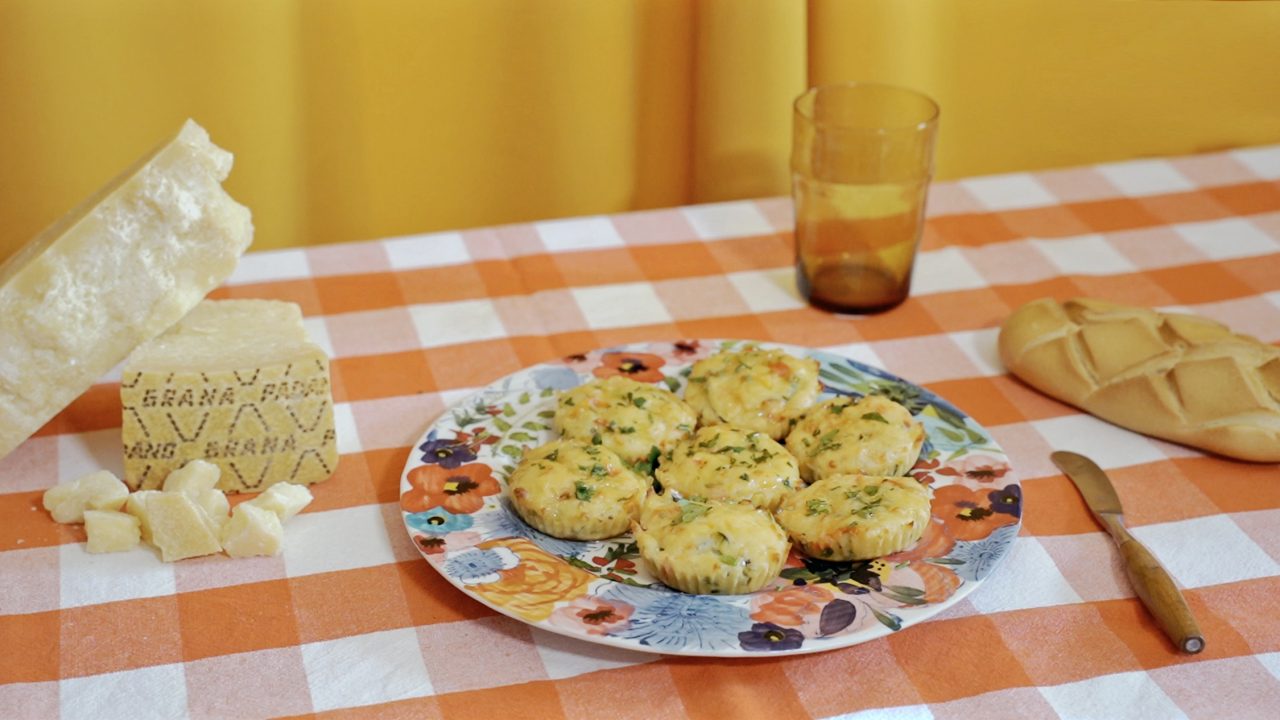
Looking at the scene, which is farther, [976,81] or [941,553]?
[976,81]

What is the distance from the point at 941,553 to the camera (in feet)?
3.90

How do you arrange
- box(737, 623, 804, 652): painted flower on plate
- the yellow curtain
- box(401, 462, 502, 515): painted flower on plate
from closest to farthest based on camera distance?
box(737, 623, 804, 652): painted flower on plate, box(401, 462, 502, 515): painted flower on plate, the yellow curtain

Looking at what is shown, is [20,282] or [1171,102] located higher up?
[20,282]

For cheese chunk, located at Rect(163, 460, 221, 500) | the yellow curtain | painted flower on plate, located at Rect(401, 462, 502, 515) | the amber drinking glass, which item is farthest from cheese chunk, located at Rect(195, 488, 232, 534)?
the yellow curtain

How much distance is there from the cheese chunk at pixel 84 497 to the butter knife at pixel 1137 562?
935 mm

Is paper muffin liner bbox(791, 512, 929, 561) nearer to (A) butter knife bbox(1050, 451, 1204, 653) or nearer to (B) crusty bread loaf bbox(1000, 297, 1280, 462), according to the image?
(A) butter knife bbox(1050, 451, 1204, 653)

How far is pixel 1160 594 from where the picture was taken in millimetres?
1165

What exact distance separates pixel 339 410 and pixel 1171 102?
1960 millimetres

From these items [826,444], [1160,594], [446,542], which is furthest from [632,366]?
[1160,594]

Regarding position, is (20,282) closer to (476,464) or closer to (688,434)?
(476,464)

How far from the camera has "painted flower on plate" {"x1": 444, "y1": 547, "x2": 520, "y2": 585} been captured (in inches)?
45.2

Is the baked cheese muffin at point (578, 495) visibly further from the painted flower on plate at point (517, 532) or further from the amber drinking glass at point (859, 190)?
the amber drinking glass at point (859, 190)

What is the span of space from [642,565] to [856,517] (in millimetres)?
194

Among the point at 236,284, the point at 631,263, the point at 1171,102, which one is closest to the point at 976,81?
the point at 1171,102
